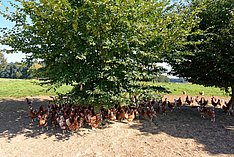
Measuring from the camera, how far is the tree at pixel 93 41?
22.9ft

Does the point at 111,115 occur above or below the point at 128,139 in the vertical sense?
above

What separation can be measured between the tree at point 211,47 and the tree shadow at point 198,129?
1.85 m

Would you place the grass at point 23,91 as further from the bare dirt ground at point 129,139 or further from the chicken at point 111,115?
the chicken at point 111,115

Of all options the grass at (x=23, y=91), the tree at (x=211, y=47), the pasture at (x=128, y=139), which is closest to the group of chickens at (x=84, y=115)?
the pasture at (x=128, y=139)

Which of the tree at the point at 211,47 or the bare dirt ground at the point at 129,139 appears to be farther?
the tree at the point at 211,47

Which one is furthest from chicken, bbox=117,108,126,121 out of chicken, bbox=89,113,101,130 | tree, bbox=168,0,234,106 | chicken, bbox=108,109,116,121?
tree, bbox=168,0,234,106

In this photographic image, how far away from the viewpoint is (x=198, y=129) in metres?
7.91

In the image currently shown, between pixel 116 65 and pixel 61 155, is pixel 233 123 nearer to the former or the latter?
pixel 116 65

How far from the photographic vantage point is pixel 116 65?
7668mm

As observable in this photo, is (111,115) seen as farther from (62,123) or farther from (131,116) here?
(62,123)

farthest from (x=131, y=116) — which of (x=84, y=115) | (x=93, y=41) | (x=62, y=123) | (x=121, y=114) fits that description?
(x=93, y=41)

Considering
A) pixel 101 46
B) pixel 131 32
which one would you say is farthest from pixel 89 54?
pixel 131 32

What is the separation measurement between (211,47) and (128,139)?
193 inches

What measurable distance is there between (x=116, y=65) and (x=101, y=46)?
2.61 feet
